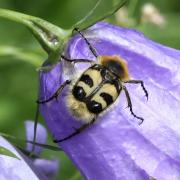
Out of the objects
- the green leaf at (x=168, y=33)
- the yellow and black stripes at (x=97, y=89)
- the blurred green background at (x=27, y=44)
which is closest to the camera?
the yellow and black stripes at (x=97, y=89)

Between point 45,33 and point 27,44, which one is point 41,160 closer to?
point 45,33

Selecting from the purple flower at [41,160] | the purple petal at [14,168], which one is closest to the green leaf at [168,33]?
the purple flower at [41,160]

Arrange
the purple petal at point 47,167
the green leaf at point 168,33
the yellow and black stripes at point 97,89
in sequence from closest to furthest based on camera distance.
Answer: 1. the yellow and black stripes at point 97,89
2. the purple petal at point 47,167
3. the green leaf at point 168,33

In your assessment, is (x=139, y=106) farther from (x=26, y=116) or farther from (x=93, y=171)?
(x=26, y=116)

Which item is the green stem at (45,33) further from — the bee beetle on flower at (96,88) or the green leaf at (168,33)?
the green leaf at (168,33)

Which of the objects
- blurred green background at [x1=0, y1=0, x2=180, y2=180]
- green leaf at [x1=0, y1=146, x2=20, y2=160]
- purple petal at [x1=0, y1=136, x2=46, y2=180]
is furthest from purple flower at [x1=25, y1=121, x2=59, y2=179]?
blurred green background at [x1=0, y1=0, x2=180, y2=180]

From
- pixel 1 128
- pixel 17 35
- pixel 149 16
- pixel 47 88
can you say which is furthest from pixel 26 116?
pixel 47 88

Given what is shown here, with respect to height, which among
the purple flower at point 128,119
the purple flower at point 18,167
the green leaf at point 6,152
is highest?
the purple flower at point 128,119
